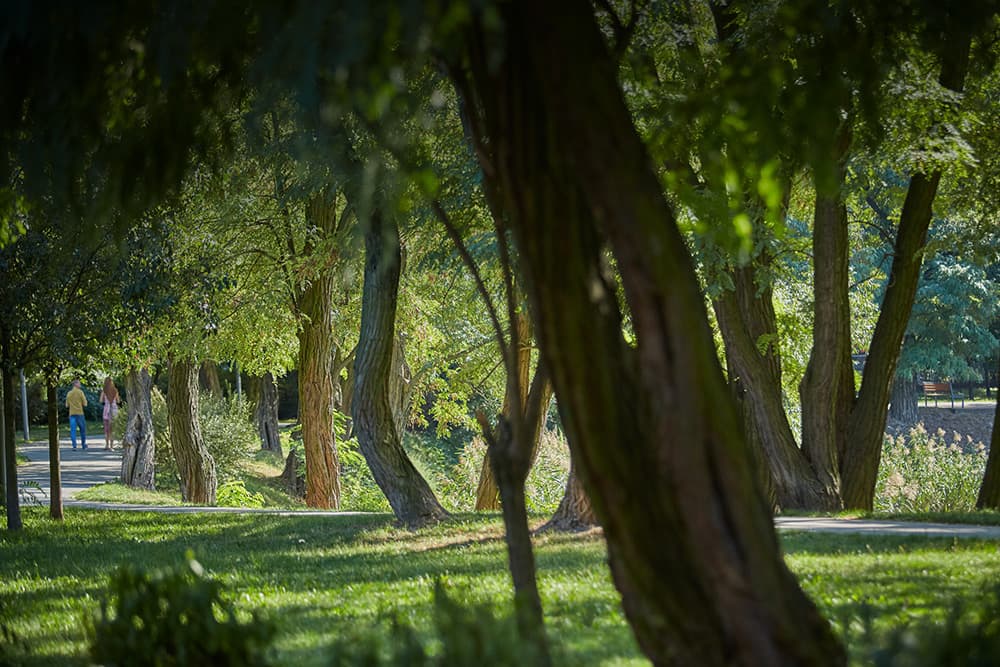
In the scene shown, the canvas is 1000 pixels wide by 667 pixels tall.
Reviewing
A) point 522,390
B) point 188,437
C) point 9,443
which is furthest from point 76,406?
point 522,390

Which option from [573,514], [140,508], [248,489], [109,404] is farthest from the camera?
[109,404]

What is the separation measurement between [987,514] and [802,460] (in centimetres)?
318

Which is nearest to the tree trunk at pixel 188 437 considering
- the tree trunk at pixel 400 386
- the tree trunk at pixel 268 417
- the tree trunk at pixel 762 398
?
the tree trunk at pixel 400 386

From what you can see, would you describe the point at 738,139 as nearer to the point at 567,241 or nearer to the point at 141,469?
the point at 567,241

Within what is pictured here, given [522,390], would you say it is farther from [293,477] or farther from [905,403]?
[905,403]

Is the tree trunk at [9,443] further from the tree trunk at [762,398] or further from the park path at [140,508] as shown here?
the tree trunk at [762,398]

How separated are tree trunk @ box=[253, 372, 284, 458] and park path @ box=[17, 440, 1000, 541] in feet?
15.7

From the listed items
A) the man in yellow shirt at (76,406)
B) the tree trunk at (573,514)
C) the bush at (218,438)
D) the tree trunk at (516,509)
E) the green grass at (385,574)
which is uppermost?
the man in yellow shirt at (76,406)

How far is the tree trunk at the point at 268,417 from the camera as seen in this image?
3688cm

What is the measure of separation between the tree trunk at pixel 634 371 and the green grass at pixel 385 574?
69cm

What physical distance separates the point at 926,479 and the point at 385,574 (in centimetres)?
1114

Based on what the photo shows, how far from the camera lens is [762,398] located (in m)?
14.8

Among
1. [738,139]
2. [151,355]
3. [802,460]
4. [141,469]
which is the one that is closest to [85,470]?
[141,469]

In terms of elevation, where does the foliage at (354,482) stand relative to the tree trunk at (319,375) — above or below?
below
